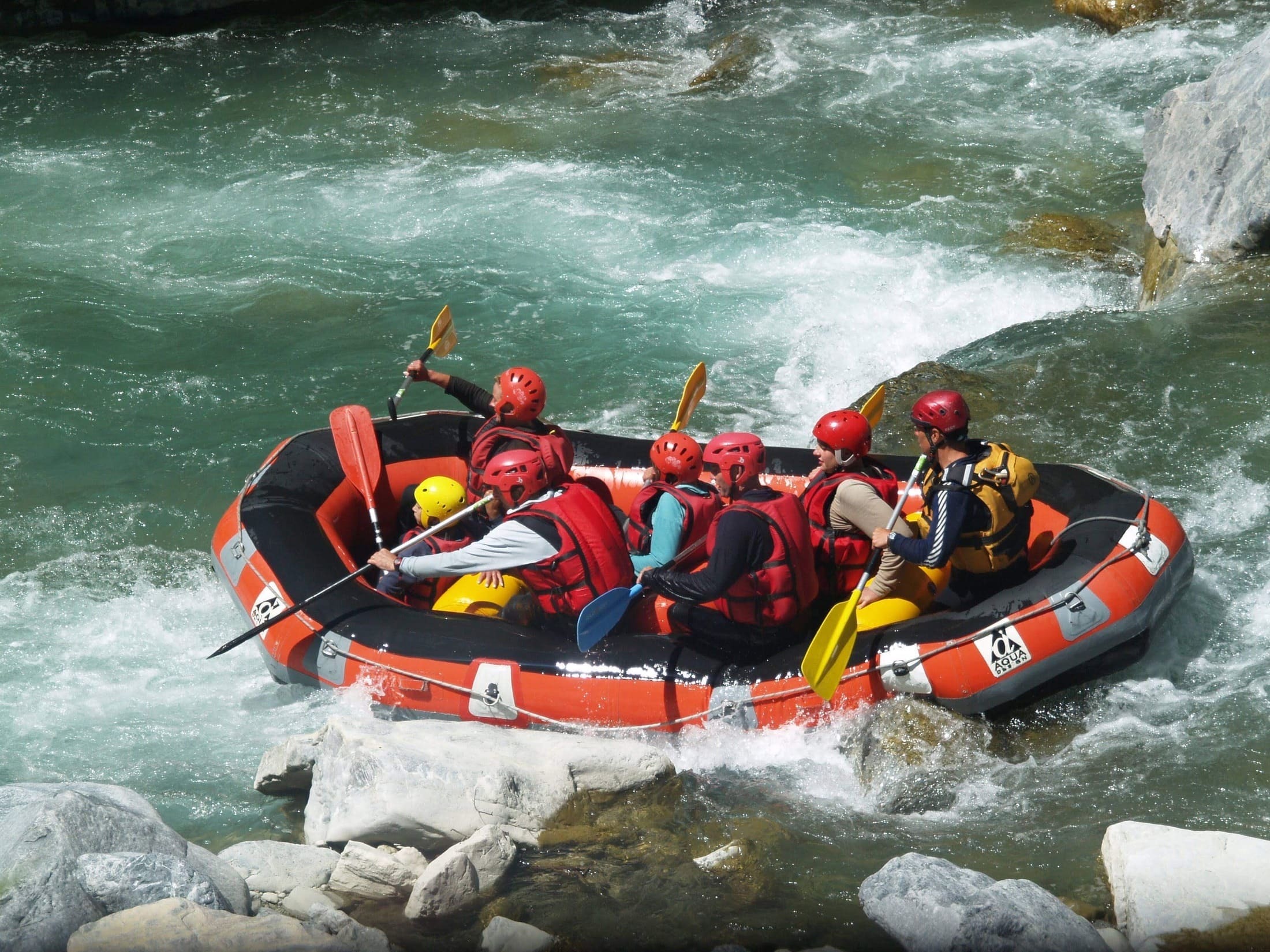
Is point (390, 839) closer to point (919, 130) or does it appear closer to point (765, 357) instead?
point (765, 357)

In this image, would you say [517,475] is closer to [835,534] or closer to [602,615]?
[602,615]

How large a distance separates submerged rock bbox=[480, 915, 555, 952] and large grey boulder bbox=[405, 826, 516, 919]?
0.22m

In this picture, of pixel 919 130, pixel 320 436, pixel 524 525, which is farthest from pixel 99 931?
pixel 919 130

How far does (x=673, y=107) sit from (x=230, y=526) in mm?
9071

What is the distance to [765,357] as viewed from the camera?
30.9ft

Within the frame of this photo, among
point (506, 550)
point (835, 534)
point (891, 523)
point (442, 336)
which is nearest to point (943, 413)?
point (891, 523)

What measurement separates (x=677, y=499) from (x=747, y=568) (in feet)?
1.79

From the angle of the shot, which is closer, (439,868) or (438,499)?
(439,868)

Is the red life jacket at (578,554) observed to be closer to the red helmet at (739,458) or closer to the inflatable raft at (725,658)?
the inflatable raft at (725,658)

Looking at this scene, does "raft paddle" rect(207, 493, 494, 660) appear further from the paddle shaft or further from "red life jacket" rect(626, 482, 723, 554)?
the paddle shaft

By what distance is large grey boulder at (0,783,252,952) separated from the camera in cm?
363

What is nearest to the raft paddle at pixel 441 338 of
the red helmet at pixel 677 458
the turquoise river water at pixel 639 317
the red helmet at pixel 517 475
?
the turquoise river water at pixel 639 317

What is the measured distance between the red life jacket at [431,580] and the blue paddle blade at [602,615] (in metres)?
1.02

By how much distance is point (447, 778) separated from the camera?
4.52m
